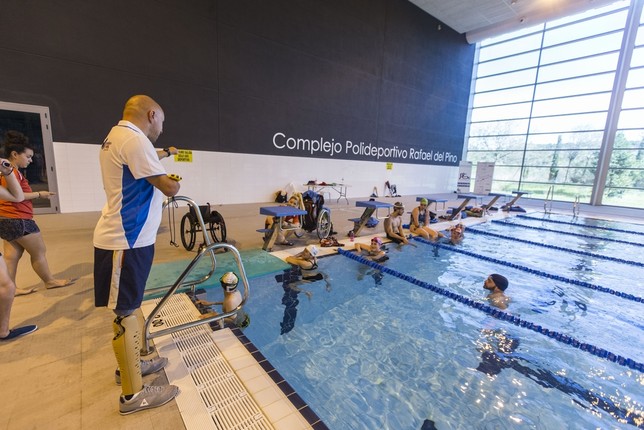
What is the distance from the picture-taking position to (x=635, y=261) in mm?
5301

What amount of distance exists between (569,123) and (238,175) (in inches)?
574

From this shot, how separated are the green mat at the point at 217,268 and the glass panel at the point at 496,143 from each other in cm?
1547

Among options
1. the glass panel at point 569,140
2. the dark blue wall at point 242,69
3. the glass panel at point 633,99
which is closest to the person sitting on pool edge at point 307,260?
the dark blue wall at point 242,69

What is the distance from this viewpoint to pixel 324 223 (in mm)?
5309

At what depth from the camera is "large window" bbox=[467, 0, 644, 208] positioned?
11414mm

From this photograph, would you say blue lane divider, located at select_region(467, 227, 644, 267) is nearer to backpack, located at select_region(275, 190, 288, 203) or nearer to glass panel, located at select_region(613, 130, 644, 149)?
backpack, located at select_region(275, 190, 288, 203)

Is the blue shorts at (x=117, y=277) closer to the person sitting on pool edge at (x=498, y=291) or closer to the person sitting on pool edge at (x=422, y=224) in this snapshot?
the person sitting on pool edge at (x=498, y=291)

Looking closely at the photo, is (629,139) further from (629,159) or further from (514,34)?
(514,34)

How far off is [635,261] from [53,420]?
8073 mm

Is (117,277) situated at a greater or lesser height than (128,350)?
greater

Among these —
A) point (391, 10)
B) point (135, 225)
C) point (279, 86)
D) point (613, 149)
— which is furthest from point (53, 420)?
point (613, 149)

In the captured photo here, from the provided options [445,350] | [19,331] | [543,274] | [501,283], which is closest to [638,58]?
[543,274]

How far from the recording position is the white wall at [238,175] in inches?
238

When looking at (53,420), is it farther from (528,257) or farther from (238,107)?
(238,107)
